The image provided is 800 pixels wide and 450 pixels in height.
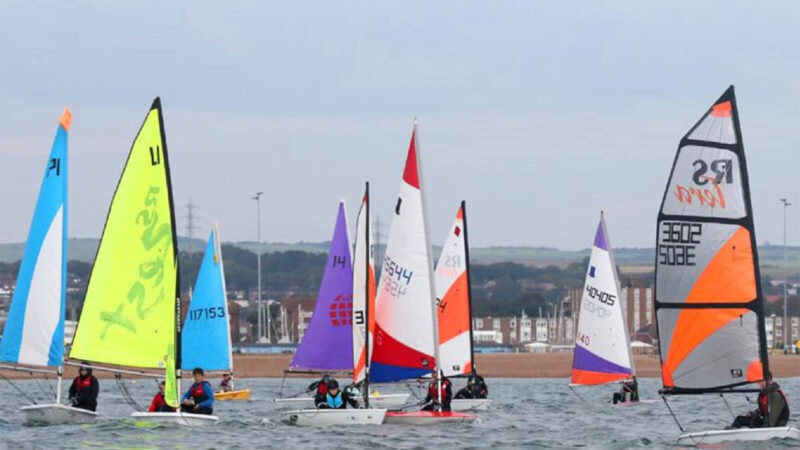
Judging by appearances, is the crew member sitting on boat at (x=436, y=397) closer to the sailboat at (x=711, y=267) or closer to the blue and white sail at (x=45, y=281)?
the sailboat at (x=711, y=267)

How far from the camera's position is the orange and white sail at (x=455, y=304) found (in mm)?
42375

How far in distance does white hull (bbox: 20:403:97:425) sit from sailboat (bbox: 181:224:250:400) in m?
18.6

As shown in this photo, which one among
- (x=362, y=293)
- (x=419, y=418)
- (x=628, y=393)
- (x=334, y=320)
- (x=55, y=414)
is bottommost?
(x=419, y=418)

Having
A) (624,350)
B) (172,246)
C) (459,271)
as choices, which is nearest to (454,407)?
(459,271)

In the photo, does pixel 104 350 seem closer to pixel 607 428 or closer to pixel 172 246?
pixel 172 246

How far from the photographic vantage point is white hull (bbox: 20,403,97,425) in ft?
92.5

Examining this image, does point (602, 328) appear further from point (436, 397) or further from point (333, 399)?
point (333, 399)

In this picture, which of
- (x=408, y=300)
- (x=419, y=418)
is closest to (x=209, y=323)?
(x=408, y=300)

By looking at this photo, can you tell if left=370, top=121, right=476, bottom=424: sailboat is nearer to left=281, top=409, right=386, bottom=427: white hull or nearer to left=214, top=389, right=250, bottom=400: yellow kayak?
left=281, top=409, right=386, bottom=427: white hull

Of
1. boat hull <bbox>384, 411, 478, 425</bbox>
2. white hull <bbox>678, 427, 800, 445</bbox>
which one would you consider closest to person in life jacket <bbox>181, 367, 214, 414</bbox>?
boat hull <bbox>384, 411, 478, 425</bbox>

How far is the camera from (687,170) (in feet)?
85.0

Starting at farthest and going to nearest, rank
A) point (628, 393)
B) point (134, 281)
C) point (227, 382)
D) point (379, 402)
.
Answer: point (227, 382), point (628, 393), point (379, 402), point (134, 281)

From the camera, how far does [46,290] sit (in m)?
28.3

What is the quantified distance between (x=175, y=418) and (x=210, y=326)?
20.8 meters
